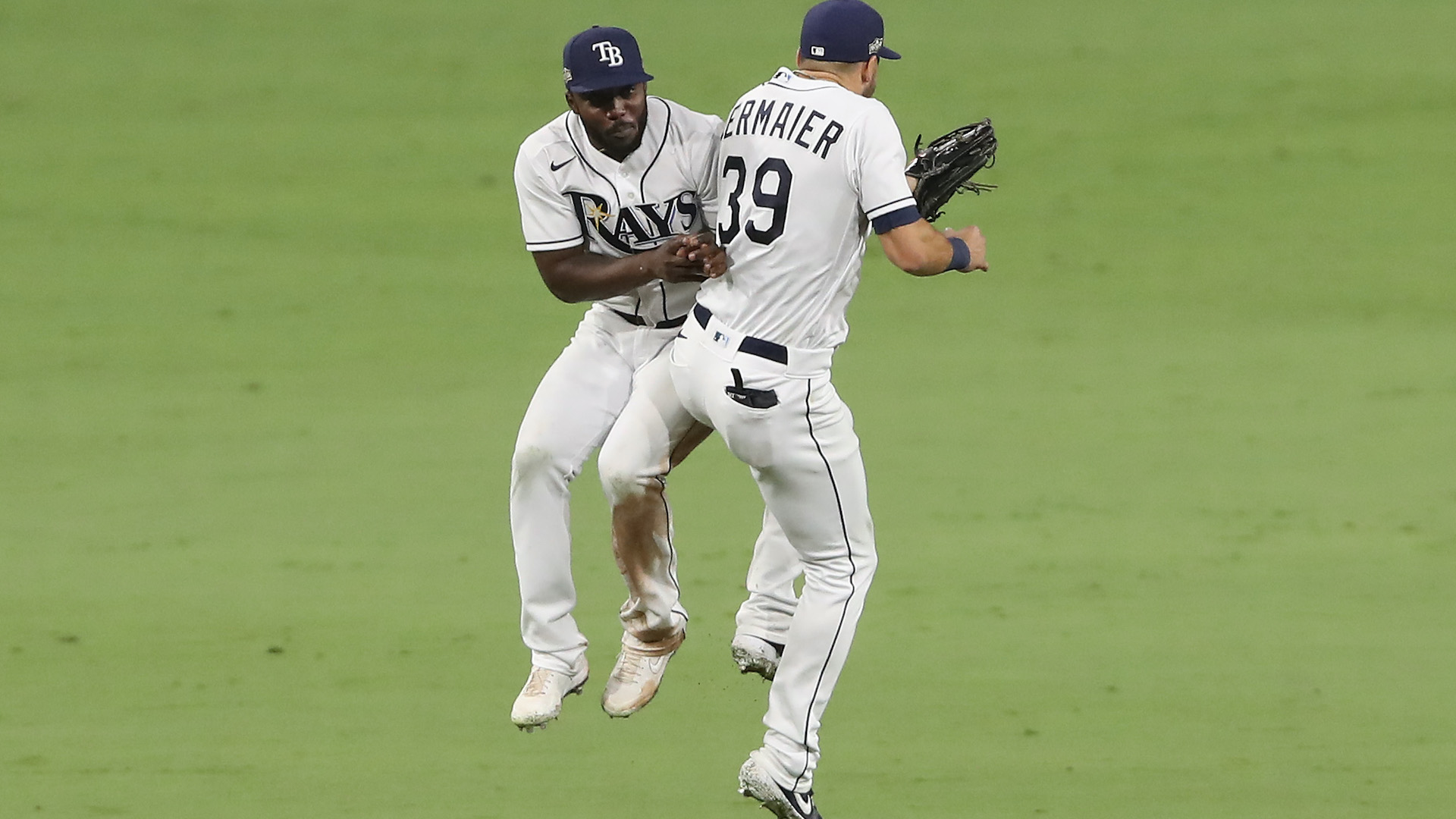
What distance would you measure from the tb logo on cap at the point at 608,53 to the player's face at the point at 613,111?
0.11 metres

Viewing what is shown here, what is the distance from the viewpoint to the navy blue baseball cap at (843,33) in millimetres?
5855

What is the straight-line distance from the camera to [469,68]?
16953 mm

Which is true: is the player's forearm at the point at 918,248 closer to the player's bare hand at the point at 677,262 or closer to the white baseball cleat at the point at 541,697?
the player's bare hand at the point at 677,262

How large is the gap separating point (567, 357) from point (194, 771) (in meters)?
2.25

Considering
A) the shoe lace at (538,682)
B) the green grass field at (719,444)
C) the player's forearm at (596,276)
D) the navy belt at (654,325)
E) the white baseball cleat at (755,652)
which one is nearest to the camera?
the player's forearm at (596,276)

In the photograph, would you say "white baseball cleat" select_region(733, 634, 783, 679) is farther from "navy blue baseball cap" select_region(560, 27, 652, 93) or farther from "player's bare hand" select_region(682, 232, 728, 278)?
"navy blue baseball cap" select_region(560, 27, 652, 93)

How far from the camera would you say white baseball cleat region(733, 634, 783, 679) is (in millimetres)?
6906

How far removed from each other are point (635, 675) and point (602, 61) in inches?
86.9

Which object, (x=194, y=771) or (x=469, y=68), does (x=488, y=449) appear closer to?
(x=194, y=771)

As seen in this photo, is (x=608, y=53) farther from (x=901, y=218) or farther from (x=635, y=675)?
(x=635, y=675)

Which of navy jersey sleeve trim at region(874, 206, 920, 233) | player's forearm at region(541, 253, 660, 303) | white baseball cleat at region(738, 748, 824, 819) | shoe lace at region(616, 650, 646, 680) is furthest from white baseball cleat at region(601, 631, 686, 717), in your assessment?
navy jersey sleeve trim at region(874, 206, 920, 233)

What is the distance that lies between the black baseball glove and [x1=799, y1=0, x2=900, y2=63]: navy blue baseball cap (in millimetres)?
388

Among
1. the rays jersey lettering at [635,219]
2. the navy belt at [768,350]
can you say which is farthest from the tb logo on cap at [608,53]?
the navy belt at [768,350]

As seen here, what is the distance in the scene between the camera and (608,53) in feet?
19.7
